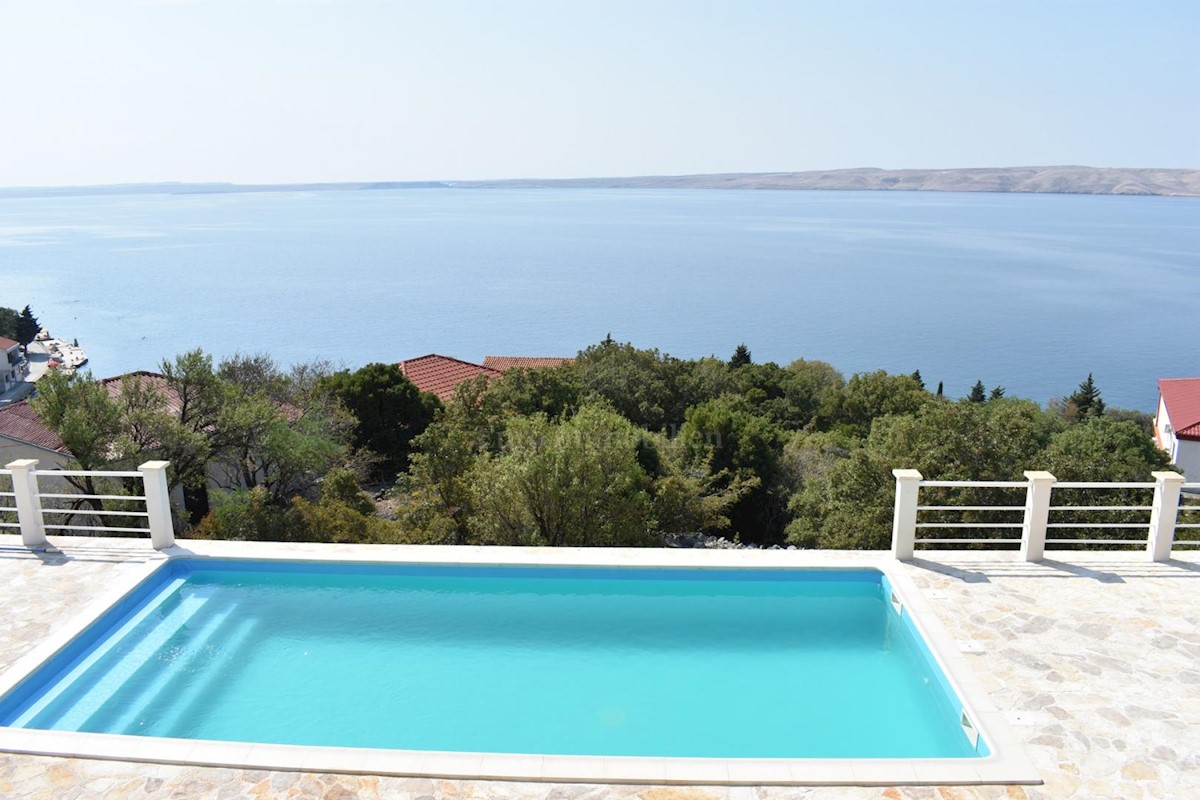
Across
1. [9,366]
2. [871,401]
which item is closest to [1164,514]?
[871,401]

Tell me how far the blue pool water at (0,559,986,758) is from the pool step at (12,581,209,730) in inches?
0.6

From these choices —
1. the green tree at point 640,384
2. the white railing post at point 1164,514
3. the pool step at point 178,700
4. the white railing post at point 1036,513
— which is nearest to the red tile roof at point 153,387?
the pool step at point 178,700

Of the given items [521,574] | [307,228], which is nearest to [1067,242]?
[307,228]

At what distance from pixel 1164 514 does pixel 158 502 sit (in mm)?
9757

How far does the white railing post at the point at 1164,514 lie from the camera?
25.9 feet

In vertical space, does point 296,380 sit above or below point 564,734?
below

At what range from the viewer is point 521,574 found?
8.54 m

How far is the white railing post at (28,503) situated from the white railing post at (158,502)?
102 cm

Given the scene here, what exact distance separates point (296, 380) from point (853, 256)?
353ft

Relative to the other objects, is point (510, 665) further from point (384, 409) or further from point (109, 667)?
point (384, 409)

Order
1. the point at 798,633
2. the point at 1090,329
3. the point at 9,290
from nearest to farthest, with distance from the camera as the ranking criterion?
the point at 798,633, the point at 1090,329, the point at 9,290

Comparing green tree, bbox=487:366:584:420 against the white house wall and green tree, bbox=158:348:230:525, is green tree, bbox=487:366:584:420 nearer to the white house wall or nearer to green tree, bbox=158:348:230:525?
green tree, bbox=158:348:230:525

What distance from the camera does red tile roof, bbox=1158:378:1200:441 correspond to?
115ft

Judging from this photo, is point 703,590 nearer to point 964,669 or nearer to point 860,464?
point 964,669
